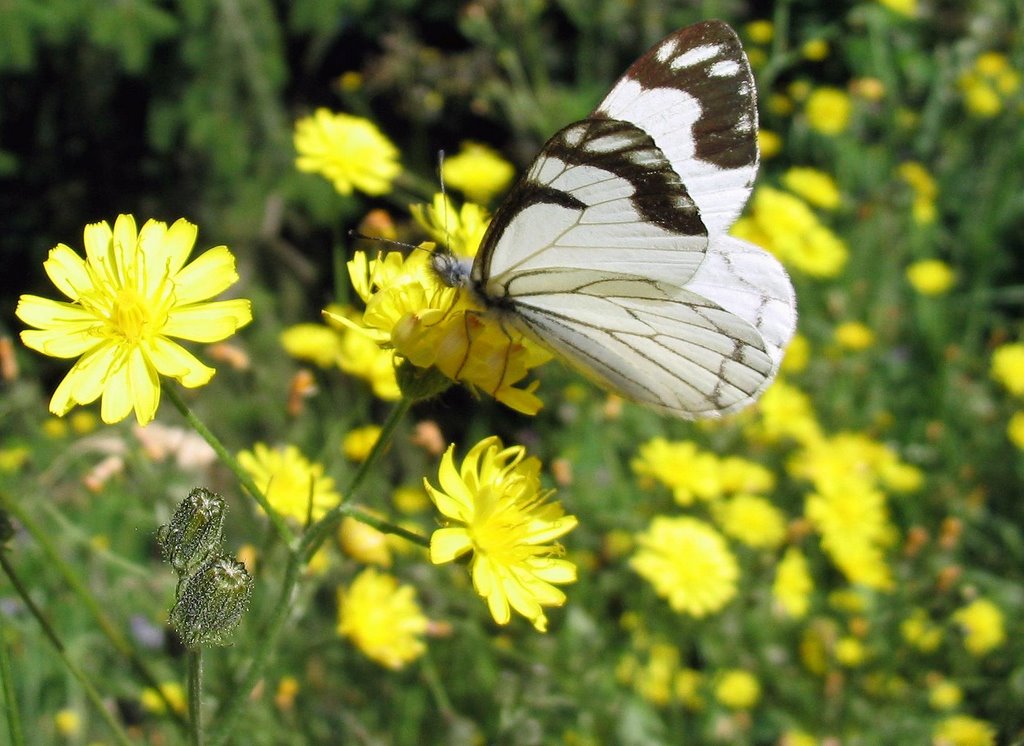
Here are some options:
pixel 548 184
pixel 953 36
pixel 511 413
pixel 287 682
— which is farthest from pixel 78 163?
pixel 953 36

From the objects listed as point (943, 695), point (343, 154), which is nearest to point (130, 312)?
point (343, 154)

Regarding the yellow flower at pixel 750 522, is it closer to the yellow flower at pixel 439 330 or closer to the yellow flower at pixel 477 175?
the yellow flower at pixel 477 175

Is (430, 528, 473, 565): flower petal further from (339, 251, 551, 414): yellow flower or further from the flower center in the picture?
the flower center

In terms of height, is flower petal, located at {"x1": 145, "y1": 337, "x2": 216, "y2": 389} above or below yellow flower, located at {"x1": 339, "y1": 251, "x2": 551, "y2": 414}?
above

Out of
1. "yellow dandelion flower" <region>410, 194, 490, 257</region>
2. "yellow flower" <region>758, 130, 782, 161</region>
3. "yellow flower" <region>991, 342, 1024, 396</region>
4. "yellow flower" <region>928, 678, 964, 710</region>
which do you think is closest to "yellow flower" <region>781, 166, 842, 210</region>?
"yellow flower" <region>758, 130, 782, 161</region>

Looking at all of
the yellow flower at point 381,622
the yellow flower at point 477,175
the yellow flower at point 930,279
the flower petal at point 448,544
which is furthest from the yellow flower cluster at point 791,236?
the flower petal at point 448,544

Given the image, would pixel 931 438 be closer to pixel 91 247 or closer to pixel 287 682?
pixel 287 682

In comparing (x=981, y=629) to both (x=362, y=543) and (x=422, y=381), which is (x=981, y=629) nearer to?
(x=362, y=543)

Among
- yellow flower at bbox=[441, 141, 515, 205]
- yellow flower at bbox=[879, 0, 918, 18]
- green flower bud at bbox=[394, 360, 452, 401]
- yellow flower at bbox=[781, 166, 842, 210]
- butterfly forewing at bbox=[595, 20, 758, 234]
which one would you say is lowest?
yellow flower at bbox=[781, 166, 842, 210]
